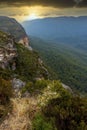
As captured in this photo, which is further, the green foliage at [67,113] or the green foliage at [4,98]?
the green foliage at [4,98]

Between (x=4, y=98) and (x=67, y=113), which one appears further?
(x=4, y=98)

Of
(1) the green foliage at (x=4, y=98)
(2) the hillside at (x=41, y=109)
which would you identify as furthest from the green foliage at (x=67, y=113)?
(1) the green foliage at (x=4, y=98)

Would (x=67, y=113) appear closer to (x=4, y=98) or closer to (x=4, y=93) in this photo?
(x=4, y=98)

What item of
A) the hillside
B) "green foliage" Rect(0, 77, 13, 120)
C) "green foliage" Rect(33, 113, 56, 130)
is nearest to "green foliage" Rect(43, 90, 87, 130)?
the hillside

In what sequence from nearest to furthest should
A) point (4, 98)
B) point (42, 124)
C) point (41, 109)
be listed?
point (42, 124) → point (41, 109) → point (4, 98)

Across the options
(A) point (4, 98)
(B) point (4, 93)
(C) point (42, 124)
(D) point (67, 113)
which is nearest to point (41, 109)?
(D) point (67, 113)

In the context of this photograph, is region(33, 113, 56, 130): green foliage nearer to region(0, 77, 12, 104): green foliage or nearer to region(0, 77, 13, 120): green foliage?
region(0, 77, 13, 120): green foliage

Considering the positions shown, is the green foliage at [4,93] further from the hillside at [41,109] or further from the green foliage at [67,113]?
the green foliage at [67,113]

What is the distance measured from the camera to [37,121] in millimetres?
19672

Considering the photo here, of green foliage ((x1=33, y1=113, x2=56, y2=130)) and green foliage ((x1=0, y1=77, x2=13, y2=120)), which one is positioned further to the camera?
green foliage ((x1=0, y1=77, x2=13, y2=120))

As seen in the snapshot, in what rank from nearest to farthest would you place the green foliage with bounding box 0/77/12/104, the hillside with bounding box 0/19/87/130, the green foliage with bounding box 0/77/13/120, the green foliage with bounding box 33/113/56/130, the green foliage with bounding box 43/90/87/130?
the green foliage with bounding box 33/113/56/130, the hillside with bounding box 0/19/87/130, the green foliage with bounding box 43/90/87/130, the green foliage with bounding box 0/77/13/120, the green foliage with bounding box 0/77/12/104

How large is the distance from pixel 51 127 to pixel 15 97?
5787 millimetres

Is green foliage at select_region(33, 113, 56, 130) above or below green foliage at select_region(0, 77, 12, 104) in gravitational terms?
above

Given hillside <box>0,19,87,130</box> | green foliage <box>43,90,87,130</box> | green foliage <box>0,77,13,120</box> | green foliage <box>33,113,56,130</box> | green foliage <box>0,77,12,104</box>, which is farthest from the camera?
green foliage <box>0,77,12,104</box>
